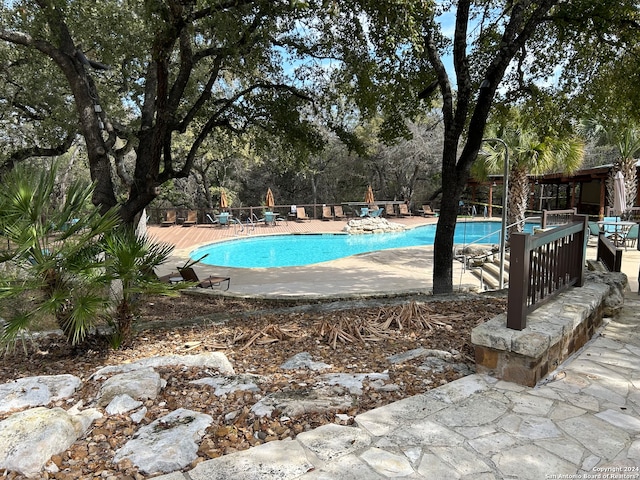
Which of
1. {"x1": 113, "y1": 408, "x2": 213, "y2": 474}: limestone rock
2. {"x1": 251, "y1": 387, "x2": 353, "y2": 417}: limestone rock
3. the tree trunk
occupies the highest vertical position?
the tree trunk

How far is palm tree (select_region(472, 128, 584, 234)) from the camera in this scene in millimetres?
11336

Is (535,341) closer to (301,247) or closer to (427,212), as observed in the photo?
(301,247)

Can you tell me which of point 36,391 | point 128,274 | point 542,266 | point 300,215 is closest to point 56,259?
point 128,274

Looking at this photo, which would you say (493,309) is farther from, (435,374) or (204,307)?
(204,307)

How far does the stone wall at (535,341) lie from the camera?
2637mm

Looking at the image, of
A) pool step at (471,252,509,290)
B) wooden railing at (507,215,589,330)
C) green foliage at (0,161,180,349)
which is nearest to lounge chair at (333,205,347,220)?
pool step at (471,252,509,290)

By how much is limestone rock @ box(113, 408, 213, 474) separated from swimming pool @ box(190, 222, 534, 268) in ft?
35.1

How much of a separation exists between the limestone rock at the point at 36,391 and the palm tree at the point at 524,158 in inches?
419

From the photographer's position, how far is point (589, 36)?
5875 millimetres

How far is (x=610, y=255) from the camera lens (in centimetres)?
564

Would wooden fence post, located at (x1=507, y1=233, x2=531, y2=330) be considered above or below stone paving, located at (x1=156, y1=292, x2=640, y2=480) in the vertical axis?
above

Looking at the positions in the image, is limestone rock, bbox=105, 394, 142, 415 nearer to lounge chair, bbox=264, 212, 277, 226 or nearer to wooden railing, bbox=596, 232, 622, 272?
wooden railing, bbox=596, 232, 622, 272

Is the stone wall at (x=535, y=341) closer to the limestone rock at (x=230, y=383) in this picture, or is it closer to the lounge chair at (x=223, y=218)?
the limestone rock at (x=230, y=383)

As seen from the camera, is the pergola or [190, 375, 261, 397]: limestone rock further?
the pergola
